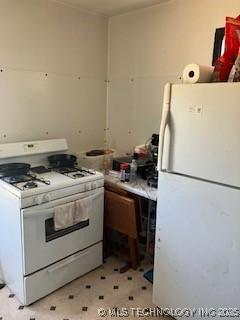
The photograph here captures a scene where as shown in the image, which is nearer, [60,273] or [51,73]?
[60,273]

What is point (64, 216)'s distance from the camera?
211 centimetres

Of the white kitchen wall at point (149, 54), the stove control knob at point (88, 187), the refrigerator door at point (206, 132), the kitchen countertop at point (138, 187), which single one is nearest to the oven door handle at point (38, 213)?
the stove control knob at point (88, 187)

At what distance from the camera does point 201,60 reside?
2.33 meters

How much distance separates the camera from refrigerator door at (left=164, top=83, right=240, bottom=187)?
142 cm

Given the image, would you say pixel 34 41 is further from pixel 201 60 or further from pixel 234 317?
pixel 234 317

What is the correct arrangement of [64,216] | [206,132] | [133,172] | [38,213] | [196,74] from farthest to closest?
[133,172]
[64,216]
[38,213]
[196,74]
[206,132]

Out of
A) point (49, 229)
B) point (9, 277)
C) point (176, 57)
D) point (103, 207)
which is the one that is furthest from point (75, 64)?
point (9, 277)

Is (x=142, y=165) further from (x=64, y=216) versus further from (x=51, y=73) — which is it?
(x=51, y=73)

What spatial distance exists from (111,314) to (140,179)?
42.8 inches

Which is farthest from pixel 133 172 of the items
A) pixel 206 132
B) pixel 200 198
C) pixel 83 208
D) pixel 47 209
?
pixel 206 132

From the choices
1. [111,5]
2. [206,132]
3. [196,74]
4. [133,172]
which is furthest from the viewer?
[111,5]

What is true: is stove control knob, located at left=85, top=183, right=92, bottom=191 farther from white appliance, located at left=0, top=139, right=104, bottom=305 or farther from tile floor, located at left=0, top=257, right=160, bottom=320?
tile floor, located at left=0, top=257, right=160, bottom=320

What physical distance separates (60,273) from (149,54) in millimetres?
2104

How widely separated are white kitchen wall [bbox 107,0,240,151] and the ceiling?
0.25 ft
